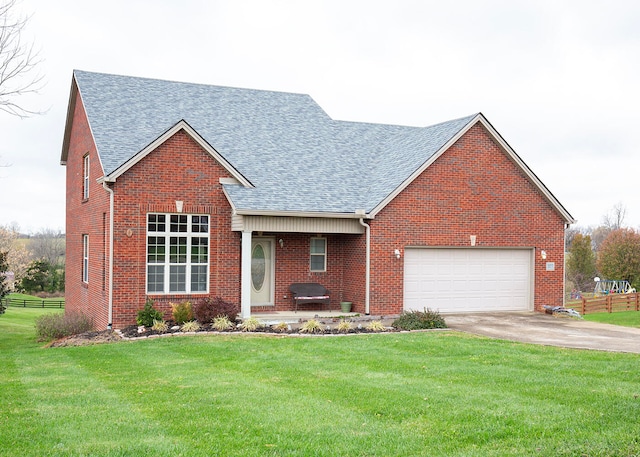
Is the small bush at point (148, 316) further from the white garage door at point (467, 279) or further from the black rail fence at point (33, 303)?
the black rail fence at point (33, 303)

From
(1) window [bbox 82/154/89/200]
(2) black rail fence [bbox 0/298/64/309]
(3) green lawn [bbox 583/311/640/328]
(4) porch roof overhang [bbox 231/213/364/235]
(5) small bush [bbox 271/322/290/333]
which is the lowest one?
(2) black rail fence [bbox 0/298/64/309]

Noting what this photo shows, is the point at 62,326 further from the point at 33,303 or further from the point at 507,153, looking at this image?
the point at 33,303

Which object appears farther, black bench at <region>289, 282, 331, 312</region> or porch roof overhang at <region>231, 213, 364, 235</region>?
black bench at <region>289, 282, 331, 312</region>

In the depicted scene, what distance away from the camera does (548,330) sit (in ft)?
58.7

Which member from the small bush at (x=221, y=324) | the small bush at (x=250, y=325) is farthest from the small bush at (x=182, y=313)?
the small bush at (x=250, y=325)

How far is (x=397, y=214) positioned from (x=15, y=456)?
14.9 metres

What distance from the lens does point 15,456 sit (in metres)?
7.07

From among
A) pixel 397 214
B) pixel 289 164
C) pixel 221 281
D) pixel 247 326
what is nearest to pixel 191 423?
pixel 247 326

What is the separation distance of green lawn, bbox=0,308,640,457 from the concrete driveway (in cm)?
136

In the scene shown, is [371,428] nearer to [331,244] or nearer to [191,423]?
[191,423]

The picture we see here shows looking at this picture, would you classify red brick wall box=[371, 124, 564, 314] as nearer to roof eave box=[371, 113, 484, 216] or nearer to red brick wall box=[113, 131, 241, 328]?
roof eave box=[371, 113, 484, 216]

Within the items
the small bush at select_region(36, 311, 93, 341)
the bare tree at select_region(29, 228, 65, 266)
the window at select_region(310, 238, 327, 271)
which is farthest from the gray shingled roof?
the bare tree at select_region(29, 228, 65, 266)

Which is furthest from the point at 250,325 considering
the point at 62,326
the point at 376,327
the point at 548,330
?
the point at 548,330

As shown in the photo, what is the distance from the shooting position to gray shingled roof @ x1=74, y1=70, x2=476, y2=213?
20438 mm
